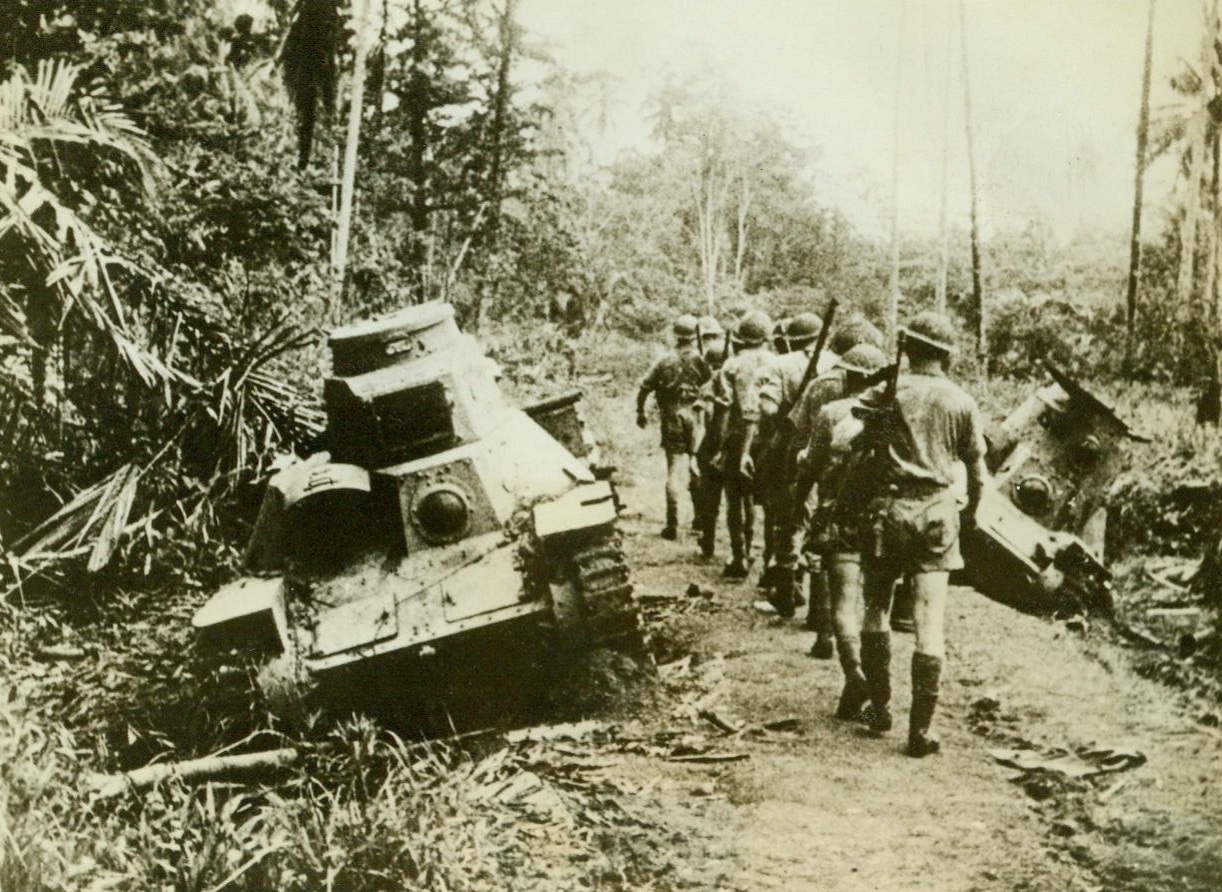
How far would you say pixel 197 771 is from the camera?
5.22 m

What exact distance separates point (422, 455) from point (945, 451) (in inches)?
117

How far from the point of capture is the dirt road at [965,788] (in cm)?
396

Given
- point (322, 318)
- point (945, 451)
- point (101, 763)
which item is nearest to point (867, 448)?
point (945, 451)

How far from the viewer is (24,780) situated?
4.37m

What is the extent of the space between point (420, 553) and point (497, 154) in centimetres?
352

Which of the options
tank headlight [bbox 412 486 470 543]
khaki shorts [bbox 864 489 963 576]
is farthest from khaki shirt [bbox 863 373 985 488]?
tank headlight [bbox 412 486 470 543]

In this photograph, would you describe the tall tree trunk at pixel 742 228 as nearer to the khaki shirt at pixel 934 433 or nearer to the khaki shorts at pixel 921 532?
the khaki shirt at pixel 934 433

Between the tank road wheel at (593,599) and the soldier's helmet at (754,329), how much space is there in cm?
334

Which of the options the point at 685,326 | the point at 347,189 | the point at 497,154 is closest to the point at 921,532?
the point at 497,154

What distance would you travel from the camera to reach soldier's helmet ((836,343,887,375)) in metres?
6.17

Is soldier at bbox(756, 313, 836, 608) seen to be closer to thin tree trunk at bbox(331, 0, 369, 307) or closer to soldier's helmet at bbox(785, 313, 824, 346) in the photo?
soldier's helmet at bbox(785, 313, 824, 346)

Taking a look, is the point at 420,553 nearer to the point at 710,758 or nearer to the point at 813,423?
the point at 710,758

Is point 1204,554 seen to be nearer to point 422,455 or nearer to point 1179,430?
point 1179,430

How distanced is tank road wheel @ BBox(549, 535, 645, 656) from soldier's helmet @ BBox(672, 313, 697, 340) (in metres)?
4.64
